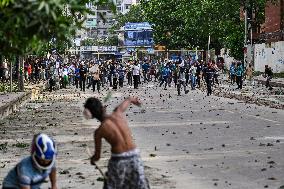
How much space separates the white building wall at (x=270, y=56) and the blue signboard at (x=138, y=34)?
48.4 meters

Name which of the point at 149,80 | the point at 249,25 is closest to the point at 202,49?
the point at 249,25

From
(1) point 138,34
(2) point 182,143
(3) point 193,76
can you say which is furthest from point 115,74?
(1) point 138,34

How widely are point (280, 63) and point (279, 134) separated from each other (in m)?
47.7

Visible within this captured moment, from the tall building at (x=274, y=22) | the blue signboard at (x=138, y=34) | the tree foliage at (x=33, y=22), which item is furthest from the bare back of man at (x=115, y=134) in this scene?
the blue signboard at (x=138, y=34)

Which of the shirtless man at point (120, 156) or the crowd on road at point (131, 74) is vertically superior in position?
the shirtless man at point (120, 156)

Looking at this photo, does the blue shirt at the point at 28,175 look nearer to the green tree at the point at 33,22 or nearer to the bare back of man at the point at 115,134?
the bare back of man at the point at 115,134

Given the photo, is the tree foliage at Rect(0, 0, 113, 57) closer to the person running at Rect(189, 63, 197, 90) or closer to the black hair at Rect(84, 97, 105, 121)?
the black hair at Rect(84, 97, 105, 121)

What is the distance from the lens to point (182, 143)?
18.0m

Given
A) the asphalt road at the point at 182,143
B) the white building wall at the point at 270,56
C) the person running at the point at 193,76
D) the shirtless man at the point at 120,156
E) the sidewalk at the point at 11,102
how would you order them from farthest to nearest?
the white building wall at the point at 270,56, the person running at the point at 193,76, the sidewalk at the point at 11,102, the asphalt road at the point at 182,143, the shirtless man at the point at 120,156

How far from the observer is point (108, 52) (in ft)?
572

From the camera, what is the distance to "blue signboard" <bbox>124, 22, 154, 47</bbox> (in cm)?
12575

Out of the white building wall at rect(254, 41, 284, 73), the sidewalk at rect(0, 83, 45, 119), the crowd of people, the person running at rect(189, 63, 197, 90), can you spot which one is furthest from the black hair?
the white building wall at rect(254, 41, 284, 73)

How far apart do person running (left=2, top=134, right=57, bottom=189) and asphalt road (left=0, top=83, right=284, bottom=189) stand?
195 inches

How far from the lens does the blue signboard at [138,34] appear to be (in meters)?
126
